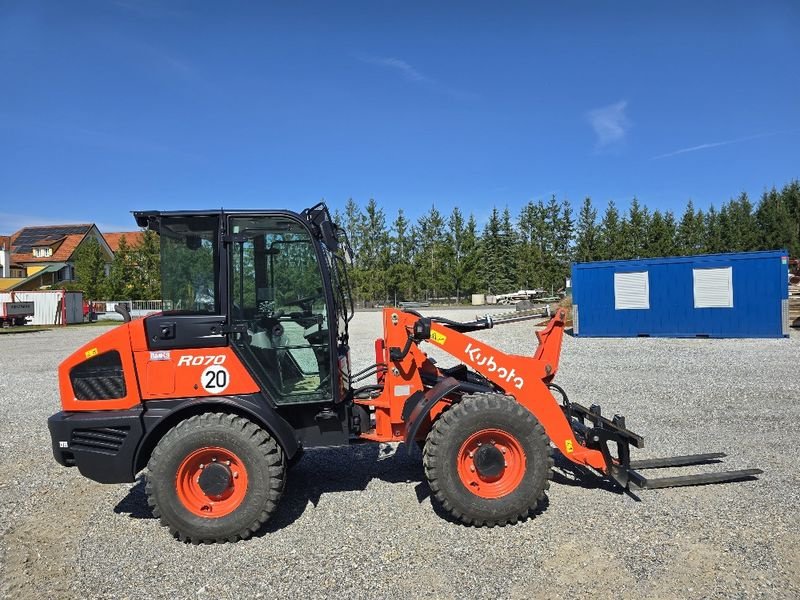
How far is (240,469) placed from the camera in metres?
4.48

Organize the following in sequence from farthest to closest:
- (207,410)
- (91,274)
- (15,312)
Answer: (91,274), (15,312), (207,410)

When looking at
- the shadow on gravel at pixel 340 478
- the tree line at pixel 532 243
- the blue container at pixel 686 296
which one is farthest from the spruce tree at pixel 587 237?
the shadow on gravel at pixel 340 478

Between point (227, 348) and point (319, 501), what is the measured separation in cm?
172

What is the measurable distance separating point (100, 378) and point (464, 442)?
3017 millimetres

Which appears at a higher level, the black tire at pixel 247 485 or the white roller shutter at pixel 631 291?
the white roller shutter at pixel 631 291

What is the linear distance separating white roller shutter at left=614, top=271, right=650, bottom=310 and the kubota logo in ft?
50.3

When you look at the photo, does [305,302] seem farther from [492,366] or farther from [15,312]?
[15,312]

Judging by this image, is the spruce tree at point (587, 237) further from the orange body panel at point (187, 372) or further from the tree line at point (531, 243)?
the orange body panel at point (187, 372)

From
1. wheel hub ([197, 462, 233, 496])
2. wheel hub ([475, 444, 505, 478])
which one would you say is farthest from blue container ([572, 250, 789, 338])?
wheel hub ([197, 462, 233, 496])

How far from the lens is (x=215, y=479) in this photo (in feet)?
14.5

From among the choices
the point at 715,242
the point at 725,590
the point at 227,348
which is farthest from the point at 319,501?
the point at 715,242

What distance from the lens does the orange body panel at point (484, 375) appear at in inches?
194

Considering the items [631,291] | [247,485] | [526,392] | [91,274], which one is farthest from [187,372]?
[91,274]

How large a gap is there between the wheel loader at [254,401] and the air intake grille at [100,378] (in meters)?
0.01
